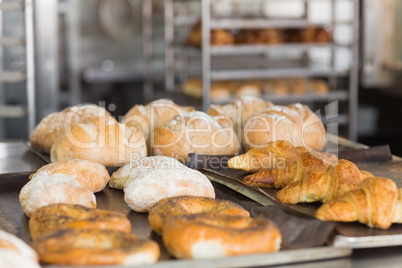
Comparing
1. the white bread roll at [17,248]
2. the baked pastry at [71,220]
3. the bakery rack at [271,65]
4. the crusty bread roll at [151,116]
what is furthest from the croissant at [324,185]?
the bakery rack at [271,65]

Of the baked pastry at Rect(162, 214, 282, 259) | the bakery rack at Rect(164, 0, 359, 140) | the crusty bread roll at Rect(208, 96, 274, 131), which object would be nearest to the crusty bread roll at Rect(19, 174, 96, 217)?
the baked pastry at Rect(162, 214, 282, 259)

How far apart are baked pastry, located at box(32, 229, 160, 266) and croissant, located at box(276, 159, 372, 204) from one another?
52 centimetres

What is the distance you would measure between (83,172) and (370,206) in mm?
833

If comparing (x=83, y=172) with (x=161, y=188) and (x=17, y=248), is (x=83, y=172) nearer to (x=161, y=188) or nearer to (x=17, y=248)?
(x=161, y=188)

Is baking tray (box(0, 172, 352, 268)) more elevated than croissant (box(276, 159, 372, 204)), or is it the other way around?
croissant (box(276, 159, 372, 204))

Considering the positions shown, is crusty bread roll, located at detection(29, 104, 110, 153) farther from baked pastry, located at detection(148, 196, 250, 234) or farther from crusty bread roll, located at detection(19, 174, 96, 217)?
baked pastry, located at detection(148, 196, 250, 234)

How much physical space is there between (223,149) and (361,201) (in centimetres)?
88

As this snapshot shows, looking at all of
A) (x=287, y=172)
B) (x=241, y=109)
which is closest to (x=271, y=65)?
(x=241, y=109)

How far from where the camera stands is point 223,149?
216cm

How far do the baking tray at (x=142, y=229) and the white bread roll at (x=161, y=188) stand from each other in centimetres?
4

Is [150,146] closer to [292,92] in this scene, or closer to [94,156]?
[94,156]

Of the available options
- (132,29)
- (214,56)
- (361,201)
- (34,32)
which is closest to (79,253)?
(361,201)

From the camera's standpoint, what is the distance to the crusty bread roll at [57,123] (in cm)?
222

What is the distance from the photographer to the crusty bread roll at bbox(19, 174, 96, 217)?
4.66 ft
